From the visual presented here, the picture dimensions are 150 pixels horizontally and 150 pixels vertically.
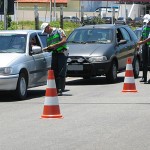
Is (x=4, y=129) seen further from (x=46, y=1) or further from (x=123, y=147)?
(x=46, y=1)

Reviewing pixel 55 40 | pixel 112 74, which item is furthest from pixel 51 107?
pixel 112 74

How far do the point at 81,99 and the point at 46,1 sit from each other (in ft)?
308

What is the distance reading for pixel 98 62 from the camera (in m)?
18.1

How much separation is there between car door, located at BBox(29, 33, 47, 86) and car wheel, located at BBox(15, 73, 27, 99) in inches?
18.0

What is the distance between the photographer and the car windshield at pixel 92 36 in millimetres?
19234

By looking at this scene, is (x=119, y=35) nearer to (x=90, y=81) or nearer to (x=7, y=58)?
(x=90, y=81)

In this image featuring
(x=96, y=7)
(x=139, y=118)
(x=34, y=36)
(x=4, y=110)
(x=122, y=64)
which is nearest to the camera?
(x=139, y=118)

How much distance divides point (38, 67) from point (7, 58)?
4.24 feet

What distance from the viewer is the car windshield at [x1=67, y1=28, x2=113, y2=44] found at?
19234 mm

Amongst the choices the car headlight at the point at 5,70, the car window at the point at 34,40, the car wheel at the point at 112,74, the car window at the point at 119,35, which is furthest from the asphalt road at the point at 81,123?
the car window at the point at 119,35

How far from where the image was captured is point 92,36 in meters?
19.5

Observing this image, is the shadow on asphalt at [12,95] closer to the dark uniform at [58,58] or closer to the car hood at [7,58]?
the dark uniform at [58,58]

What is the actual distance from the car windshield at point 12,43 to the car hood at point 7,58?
0.39 metres

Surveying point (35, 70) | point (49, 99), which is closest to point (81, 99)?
point (35, 70)
